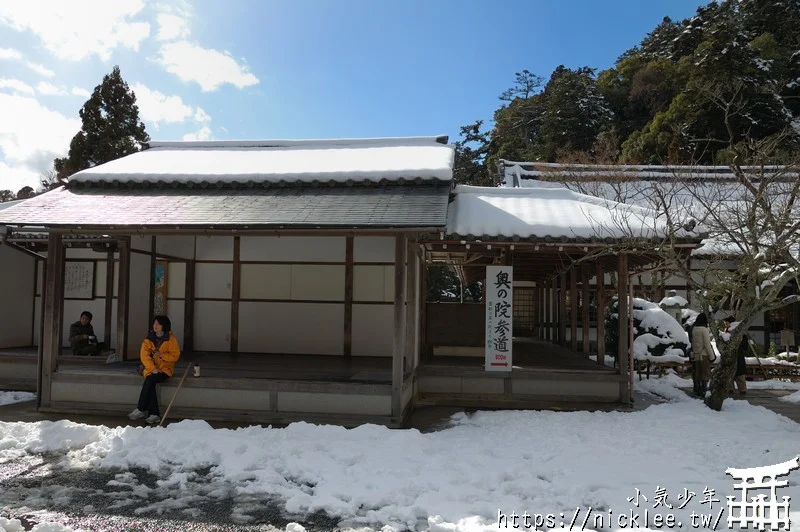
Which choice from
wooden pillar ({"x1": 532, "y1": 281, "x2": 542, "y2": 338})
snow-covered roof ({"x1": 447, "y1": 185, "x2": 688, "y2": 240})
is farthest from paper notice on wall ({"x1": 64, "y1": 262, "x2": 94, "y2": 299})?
wooden pillar ({"x1": 532, "y1": 281, "x2": 542, "y2": 338})

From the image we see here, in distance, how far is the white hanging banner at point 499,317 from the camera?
26.2ft

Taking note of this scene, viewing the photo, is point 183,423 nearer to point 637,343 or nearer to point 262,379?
point 262,379

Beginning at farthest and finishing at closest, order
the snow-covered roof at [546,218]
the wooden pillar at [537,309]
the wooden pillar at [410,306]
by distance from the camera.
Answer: the wooden pillar at [537,309] < the wooden pillar at [410,306] < the snow-covered roof at [546,218]

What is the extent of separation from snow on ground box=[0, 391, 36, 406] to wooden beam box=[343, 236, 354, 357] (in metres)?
5.01

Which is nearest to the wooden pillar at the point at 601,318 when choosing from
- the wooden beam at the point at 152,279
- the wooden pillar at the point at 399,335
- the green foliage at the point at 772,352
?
the wooden pillar at the point at 399,335

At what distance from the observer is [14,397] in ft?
27.1

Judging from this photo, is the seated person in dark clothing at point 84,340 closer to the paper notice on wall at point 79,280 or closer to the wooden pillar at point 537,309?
the paper notice on wall at point 79,280

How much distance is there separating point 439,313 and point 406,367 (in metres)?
2.67

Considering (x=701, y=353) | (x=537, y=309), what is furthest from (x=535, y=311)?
(x=701, y=353)

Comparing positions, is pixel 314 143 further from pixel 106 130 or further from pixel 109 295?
pixel 106 130

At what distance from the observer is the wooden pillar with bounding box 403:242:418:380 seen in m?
7.88

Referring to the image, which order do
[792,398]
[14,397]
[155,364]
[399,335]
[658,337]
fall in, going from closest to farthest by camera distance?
[399,335] < [155,364] < [14,397] < [792,398] < [658,337]

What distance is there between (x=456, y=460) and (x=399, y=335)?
181cm

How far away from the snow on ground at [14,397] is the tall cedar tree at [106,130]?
12.6 m
